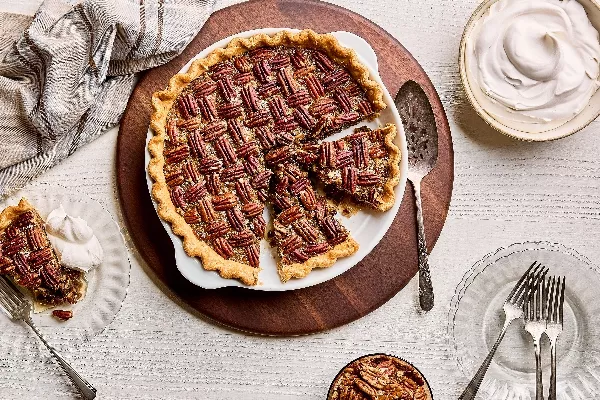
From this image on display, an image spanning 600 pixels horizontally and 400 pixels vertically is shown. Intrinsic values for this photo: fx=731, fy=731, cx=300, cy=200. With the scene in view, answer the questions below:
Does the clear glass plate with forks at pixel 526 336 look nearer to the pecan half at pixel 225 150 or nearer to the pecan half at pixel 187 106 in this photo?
the pecan half at pixel 225 150

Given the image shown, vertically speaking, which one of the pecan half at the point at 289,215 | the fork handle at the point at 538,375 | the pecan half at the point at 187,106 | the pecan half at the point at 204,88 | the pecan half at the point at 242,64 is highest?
the pecan half at the point at 242,64

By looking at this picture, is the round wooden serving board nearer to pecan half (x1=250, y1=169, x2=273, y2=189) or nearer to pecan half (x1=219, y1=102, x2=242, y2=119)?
pecan half (x1=219, y1=102, x2=242, y2=119)

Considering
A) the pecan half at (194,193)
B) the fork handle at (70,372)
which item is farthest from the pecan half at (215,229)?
the fork handle at (70,372)

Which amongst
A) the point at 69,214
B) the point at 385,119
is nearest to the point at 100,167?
the point at 69,214

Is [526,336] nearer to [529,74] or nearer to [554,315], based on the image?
[554,315]

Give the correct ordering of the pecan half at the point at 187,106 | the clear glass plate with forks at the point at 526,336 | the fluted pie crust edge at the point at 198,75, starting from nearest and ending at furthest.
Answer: the fluted pie crust edge at the point at 198,75 → the pecan half at the point at 187,106 → the clear glass plate with forks at the point at 526,336

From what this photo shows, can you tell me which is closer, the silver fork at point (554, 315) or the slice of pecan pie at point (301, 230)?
the slice of pecan pie at point (301, 230)

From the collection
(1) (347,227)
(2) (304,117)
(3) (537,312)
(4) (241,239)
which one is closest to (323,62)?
(2) (304,117)

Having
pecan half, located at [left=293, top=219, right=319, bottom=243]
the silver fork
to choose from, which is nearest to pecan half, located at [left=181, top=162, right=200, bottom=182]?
pecan half, located at [left=293, top=219, right=319, bottom=243]
